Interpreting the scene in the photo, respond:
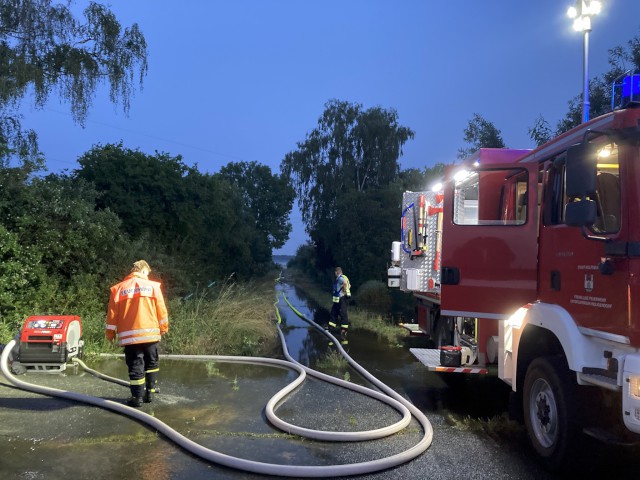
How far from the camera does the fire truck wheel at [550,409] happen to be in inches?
155

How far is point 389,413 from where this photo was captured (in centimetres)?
559

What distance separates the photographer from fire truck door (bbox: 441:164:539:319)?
508 centimetres

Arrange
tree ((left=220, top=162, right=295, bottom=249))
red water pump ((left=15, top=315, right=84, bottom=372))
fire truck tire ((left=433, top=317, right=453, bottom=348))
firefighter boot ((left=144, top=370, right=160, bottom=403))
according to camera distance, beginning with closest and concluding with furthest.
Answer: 1. firefighter boot ((left=144, top=370, right=160, bottom=403))
2. red water pump ((left=15, top=315, right=84, bottom=372))
3. fire truck tire ((left=433, top=317, right=453, bottom=348))
4. tree ((left=220, top=162, right=295, bottom=249))

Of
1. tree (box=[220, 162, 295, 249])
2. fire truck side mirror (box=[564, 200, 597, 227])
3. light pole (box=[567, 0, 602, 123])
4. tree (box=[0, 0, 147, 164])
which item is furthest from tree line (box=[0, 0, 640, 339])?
tree (box=[220, 162, 295, 249])

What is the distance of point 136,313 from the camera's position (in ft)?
18.6

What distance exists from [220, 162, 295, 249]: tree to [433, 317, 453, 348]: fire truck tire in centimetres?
3689

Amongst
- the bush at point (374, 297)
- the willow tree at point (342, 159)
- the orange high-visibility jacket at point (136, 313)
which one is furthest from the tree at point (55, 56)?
the willow tree at point (342, 159)

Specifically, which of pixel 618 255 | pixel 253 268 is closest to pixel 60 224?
pixel 618 255

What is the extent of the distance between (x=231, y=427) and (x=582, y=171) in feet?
12.4

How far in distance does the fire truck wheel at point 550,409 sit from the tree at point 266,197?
133 ft

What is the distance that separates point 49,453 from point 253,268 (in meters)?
26.6

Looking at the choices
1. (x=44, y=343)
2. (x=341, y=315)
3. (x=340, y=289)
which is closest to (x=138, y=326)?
(x=44, y=343)

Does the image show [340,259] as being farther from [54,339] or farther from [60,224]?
[54,339]

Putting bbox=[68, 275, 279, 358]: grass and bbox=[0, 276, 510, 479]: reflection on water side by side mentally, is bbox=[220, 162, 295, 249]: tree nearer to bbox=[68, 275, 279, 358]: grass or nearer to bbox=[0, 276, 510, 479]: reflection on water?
bbox=[68, 275, 279, 358]: grass
